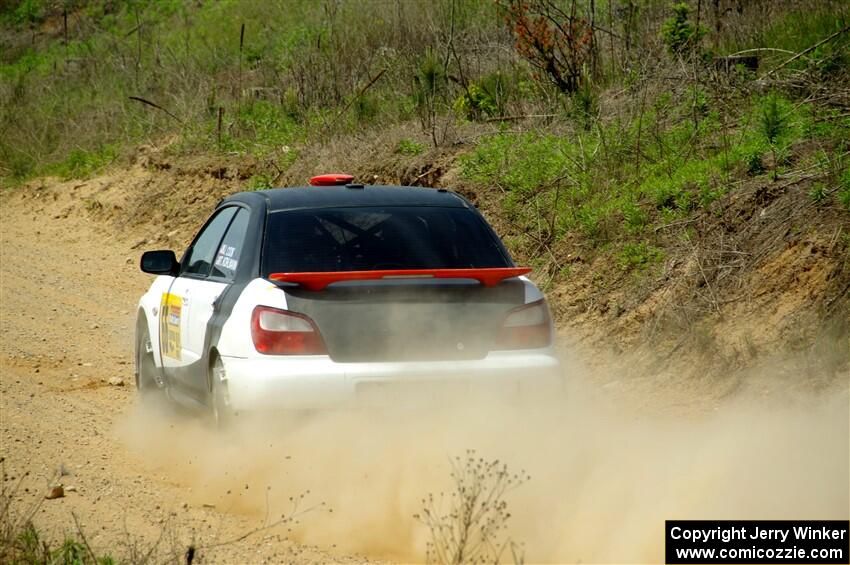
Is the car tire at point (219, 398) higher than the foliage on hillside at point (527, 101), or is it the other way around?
the foliage on hillside at point (527, 101)

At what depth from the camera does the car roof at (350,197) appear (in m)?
6.88

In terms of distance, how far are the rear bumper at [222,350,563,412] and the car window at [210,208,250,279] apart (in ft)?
3.28

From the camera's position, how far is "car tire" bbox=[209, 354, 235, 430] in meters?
6.12

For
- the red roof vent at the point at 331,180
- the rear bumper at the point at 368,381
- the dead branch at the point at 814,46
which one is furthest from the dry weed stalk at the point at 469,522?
the dead branch at the point at 814,46

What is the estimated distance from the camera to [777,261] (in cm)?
860

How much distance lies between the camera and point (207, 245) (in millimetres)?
7684

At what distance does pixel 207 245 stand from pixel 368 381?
2357mm

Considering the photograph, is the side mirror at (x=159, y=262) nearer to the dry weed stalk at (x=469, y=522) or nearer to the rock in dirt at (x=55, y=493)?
the rock in dirt at (x=55, y=493)

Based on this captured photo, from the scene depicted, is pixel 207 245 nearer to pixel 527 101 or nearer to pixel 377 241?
pixel 377 241

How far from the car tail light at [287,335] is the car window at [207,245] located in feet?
4.93

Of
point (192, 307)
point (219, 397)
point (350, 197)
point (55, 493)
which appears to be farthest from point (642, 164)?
point (55, 493)

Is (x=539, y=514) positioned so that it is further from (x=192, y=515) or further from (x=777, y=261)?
(x=777, y=261)

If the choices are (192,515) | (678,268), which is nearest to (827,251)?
(678,268)

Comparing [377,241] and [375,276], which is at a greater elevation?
[377,241]
